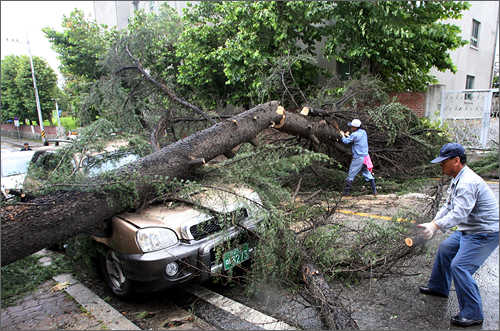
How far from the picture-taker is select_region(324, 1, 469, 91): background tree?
720cm

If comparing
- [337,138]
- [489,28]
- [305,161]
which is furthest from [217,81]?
[489,28]

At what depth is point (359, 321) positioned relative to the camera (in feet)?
8.75

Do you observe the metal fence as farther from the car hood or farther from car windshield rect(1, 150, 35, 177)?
car windshield rect(1, 150, 35, 177)

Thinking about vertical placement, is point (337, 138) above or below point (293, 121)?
below

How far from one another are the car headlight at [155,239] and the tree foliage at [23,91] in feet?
55.9

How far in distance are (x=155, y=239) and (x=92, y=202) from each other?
0.86 metres

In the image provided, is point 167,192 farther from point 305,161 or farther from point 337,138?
point 337,138

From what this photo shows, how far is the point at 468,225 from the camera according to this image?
2529 millimetres

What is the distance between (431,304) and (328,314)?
1161 millimetres

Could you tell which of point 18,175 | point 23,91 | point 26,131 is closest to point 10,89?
point 23,91

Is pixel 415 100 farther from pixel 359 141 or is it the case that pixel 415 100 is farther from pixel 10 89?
pixel 10 89

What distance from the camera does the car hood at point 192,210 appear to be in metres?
3.06

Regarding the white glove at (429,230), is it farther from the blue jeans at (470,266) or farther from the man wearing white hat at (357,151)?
the man wearing white hat at (357,151)

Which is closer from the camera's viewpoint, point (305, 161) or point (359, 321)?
point (359, 321)
